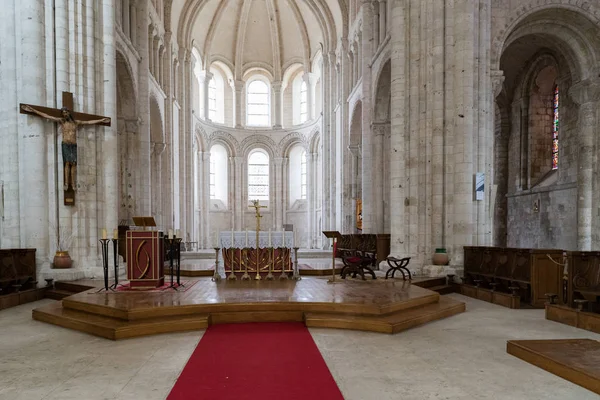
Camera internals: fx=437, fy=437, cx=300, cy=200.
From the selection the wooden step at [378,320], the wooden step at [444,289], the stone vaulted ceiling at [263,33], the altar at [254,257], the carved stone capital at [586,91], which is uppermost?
the stone vaulted ceiling at [263,33]

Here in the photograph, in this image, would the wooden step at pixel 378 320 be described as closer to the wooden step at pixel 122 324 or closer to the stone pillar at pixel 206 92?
the wooden step at pixel 122 324

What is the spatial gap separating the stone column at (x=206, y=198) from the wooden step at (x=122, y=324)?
21704mm

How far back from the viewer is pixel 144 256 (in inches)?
354

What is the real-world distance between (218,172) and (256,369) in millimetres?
27075

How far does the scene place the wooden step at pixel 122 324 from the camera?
653cm

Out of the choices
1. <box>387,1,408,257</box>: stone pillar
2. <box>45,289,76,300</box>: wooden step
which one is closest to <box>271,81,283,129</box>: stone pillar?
<box>387,1,408,257</box>: stone pillar

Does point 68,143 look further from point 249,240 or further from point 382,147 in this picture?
point 382,147

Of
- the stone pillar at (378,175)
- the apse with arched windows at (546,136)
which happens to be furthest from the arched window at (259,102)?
the apse with arched windows at (546,136)

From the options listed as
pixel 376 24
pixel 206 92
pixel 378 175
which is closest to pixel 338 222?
pixel 378 175

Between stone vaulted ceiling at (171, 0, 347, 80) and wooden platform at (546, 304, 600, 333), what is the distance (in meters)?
20.8

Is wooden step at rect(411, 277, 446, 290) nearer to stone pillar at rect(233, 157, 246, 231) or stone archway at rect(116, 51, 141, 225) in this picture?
stone archway at rect(116, 51, 141, 225)

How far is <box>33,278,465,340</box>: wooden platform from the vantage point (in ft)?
22.5

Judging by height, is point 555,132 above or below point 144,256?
above

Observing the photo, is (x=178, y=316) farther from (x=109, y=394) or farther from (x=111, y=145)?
(x=111, y=145)
